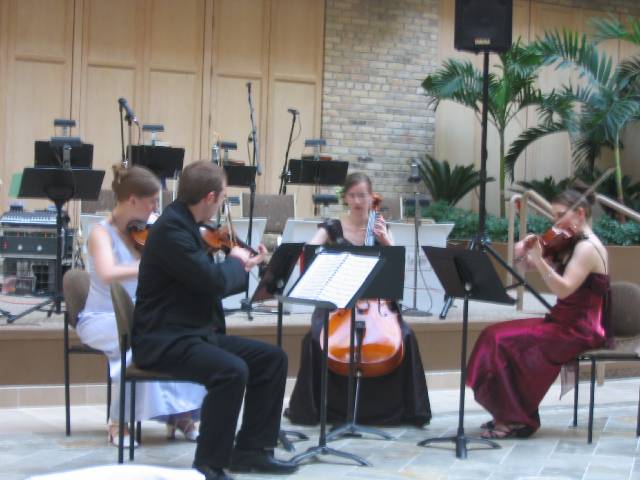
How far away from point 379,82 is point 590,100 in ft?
7.67

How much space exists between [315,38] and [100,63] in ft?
7.83

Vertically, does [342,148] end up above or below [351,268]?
above

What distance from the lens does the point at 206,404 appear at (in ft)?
12.8

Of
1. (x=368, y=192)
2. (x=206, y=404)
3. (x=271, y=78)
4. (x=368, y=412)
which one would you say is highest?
(x=271, y=78)

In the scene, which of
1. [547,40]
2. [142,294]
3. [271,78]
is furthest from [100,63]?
[142,294]

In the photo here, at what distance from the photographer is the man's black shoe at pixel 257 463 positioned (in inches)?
164

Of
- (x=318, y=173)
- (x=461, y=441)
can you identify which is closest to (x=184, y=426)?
(x=461, y=441)

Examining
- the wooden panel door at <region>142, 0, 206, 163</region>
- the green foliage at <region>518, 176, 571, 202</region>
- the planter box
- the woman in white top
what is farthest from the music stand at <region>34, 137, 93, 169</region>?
the green foliage at <region>518, 176, 571, 202</region>

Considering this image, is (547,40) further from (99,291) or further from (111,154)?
(99,291)

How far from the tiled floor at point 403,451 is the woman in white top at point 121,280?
197 mm

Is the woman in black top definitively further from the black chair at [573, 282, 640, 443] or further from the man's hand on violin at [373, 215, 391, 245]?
the black chair at [573, 282, 640, 443]

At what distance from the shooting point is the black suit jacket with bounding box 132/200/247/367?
3869 millimetres

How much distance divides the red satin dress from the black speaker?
3296mm

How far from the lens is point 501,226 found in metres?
10.6
